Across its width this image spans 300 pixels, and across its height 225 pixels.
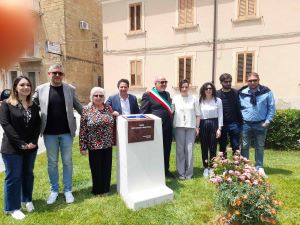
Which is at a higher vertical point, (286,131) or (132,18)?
(132,18)

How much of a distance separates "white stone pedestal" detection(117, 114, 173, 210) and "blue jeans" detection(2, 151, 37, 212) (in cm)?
128

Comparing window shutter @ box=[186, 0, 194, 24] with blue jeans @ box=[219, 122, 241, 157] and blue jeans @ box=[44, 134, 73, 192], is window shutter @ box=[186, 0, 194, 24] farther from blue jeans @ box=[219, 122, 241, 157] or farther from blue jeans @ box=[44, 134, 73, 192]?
blue jeans @ box=[44, 134, 73, 192]

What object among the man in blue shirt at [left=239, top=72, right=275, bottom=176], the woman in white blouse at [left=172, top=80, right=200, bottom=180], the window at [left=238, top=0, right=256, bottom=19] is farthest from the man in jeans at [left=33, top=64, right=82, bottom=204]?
the window at [left=238, top=0, right=256, bottom=19]

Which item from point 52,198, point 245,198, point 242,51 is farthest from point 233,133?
point 242,51

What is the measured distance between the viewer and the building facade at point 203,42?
37.4ft

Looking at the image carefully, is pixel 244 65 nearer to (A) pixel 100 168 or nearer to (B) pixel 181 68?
(B) pixel 181 68

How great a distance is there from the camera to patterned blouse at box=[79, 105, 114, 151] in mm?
4070

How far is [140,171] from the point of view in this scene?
416 cm

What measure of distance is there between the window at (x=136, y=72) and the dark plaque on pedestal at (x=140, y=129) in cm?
1073

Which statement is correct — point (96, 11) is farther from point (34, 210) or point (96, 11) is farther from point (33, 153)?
point (34, 210)

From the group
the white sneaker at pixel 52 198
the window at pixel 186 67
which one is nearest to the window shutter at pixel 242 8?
the window at pixel 186 67

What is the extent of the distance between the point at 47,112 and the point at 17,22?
347 centimetres

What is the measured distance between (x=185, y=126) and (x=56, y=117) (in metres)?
2.26

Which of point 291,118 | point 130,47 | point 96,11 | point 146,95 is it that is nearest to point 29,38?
point 96,11
